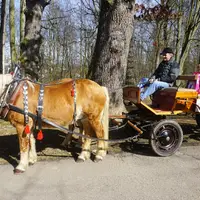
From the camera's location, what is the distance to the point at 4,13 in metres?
12.6

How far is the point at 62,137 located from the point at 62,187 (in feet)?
7.27

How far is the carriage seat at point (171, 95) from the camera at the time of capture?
15.8 feet

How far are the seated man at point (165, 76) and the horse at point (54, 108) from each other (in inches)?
37.1

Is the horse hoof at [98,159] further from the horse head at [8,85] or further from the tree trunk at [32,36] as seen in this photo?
the tree trunk at [32,36]

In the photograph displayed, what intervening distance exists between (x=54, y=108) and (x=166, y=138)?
6.66 ft

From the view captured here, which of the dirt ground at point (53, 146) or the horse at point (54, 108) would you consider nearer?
the horse at point (54, 108)

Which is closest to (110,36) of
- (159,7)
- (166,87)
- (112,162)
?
(166,87)

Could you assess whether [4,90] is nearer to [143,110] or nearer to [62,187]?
[62,187]

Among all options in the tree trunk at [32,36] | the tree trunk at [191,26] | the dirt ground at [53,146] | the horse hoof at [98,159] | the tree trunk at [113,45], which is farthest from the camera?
the tree trunk at [191,26]

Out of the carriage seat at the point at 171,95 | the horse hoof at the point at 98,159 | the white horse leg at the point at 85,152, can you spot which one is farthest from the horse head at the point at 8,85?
the carriage seat at the point at 171,95

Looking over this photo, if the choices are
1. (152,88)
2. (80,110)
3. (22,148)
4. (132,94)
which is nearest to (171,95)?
(152,88)

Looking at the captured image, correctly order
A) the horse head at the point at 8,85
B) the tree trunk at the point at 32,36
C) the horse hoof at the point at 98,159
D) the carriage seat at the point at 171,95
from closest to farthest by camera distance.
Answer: the horse head at the point at 8,85, the horse hoof at the point at 98,159, the carriage seat at the point at 171,95, the tree trunk at the point at 32,36

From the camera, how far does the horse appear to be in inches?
160

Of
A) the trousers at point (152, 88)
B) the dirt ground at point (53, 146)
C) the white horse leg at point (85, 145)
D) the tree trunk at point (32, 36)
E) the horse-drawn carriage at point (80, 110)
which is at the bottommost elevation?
the dirt ground at point (53, 146)
